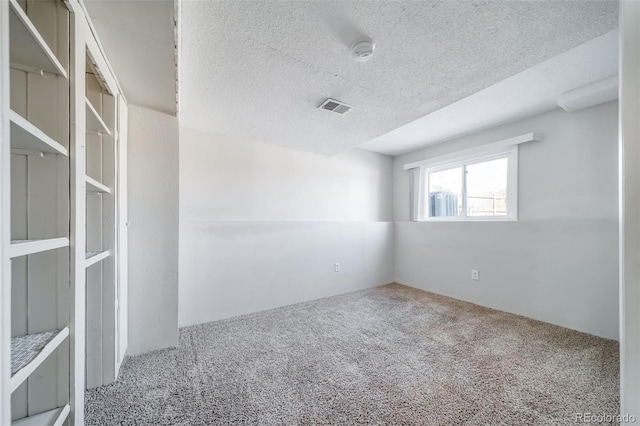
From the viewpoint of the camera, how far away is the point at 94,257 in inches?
53.2

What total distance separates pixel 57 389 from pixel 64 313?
0.30 meters

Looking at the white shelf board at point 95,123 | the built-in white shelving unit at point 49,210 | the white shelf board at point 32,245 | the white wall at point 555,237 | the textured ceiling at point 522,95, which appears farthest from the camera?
the white wall at point 555,237

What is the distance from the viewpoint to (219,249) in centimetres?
277

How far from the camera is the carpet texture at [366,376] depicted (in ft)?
4.59

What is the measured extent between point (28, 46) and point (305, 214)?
2874mm

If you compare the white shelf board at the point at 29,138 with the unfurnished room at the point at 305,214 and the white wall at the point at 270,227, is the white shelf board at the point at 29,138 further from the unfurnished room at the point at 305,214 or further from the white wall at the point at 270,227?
the white wall at the point at 270,227

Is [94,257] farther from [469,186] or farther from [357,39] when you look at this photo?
[469,186]

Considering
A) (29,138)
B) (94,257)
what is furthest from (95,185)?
(29,138)

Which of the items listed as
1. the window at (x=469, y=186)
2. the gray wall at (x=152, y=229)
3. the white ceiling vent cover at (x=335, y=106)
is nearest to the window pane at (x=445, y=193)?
the window at (x=469, y=186)

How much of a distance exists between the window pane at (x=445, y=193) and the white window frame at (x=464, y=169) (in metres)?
0.06

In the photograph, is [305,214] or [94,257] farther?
[305,214]
